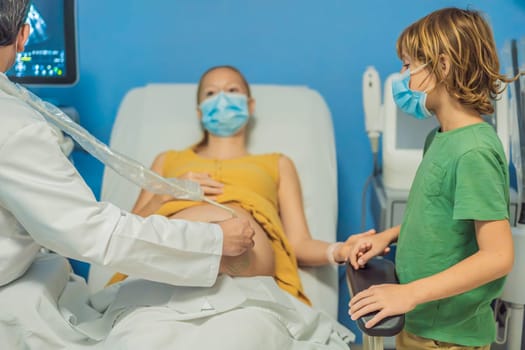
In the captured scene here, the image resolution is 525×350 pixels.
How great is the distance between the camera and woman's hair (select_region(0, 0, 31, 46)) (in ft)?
4.12

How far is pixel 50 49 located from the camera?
212 centimetres

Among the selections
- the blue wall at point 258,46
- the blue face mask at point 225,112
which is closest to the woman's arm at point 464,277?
the blue face mask at point 225,112

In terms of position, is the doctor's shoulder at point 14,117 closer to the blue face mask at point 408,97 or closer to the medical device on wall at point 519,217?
the blue face mask at point 408,97

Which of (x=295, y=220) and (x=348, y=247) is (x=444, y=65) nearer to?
(x=348, y=247)

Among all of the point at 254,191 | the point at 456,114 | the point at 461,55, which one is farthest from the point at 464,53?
the point at 254,191

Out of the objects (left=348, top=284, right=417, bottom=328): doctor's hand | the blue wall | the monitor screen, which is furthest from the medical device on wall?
the monitor screen

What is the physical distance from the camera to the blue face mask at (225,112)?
205 cm

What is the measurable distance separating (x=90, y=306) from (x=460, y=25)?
1072mm

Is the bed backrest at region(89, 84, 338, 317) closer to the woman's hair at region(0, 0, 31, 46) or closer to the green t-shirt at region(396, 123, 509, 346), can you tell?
the green t-shirt at region(396, 123, 509, 346)

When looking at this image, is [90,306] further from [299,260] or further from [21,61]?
[21,61]

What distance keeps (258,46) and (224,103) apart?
0.47 m

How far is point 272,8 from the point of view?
7.89 feet

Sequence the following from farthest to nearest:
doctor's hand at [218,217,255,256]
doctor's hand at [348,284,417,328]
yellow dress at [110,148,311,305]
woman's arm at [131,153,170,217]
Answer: woman's arm at [131,153,170,217] < yellow dress at [110,148,311,305] < doctor's hand at [218,217,255,256] < doctor's hand at [348,284,417,328]

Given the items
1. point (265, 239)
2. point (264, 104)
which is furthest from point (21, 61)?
point (265, 239)
